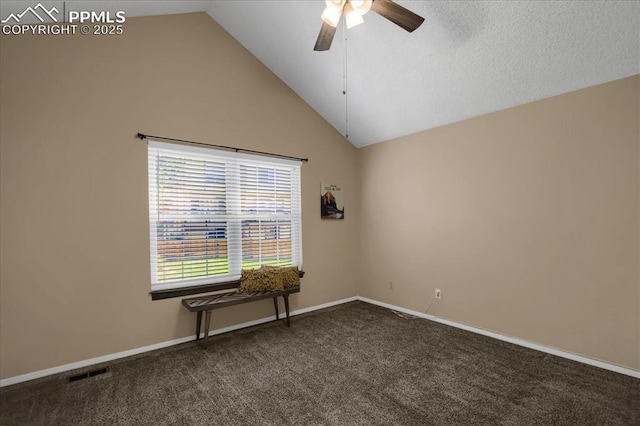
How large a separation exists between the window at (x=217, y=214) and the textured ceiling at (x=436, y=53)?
4.14 ft

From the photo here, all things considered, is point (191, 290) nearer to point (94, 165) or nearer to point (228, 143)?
point (94, 165)

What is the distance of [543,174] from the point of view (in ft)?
9.76

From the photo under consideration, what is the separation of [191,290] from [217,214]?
35.5 inches

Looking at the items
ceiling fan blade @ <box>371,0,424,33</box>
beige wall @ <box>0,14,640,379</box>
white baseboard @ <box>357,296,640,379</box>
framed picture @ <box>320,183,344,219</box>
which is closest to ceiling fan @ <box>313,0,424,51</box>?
ceiling fan blade @ <box>371,0,424,33</box>

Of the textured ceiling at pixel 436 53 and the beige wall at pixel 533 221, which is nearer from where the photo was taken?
the textured ceiling at pixel 436 53

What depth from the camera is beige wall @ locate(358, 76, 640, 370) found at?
2.57 meters

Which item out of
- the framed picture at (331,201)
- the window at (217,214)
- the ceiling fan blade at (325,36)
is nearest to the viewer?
A: the ceiling fan blade at (325,36)

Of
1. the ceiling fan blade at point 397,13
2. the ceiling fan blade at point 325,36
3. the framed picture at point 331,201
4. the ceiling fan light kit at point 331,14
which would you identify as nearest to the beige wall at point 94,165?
the framed picture at point 331,201

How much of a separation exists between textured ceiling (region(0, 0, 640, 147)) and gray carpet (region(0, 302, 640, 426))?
8.38 feet

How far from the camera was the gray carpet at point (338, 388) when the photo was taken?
2.04 metres

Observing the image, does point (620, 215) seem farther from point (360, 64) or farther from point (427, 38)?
point (360, 64)

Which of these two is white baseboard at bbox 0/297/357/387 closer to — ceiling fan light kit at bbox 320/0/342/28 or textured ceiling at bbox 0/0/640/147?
textured ceiling at bbox 0/0/640/147

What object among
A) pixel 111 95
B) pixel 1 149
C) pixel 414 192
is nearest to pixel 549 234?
pixel 414 192

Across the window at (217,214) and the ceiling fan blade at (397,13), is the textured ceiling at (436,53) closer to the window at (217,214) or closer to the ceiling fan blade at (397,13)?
the ceiling fan blade at (397,13)
